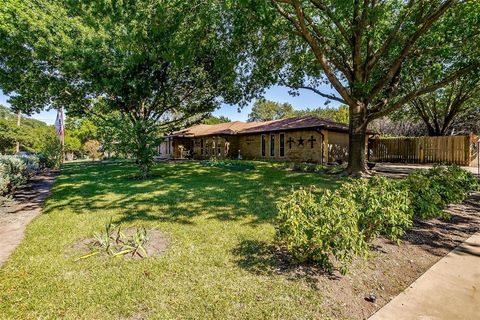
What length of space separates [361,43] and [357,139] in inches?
171

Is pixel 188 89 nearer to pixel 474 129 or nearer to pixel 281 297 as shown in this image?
pixel 281 297

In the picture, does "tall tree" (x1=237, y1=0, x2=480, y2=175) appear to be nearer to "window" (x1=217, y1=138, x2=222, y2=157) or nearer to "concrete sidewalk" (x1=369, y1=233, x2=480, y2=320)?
"concrete sidewalk" (x1=369, y1=233, x2=480, y2=320)

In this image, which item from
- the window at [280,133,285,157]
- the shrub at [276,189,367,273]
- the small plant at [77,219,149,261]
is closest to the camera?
the shrub at [276,189,367,273]

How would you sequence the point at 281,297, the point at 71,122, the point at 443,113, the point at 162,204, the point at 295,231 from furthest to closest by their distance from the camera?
the point at 71,122
the point at 443,113
the point at 162,204
the point at 295,231
the point at 281,297

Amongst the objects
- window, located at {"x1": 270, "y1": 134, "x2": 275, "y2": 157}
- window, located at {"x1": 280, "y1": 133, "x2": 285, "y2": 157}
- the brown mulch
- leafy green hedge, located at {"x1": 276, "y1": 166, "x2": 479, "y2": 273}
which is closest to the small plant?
leafy green hedge, located at {"x1": 276, "y1": 166, "x2": 479, "y2": 273}

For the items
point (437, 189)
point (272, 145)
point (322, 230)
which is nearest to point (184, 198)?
point (322, 230)

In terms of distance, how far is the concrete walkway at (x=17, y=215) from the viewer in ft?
16.3

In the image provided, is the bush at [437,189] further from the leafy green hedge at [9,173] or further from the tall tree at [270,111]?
the tall tree at [270,111]

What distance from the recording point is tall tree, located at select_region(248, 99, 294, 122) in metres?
59.5

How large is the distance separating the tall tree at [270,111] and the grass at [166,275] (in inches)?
2133

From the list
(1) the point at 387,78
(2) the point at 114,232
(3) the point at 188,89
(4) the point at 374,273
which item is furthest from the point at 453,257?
(3) the point at 188,89

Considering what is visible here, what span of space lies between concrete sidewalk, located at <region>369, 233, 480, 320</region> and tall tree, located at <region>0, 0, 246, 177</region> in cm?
854

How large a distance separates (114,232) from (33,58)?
52.7ft

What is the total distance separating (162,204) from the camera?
7609 millimetres
